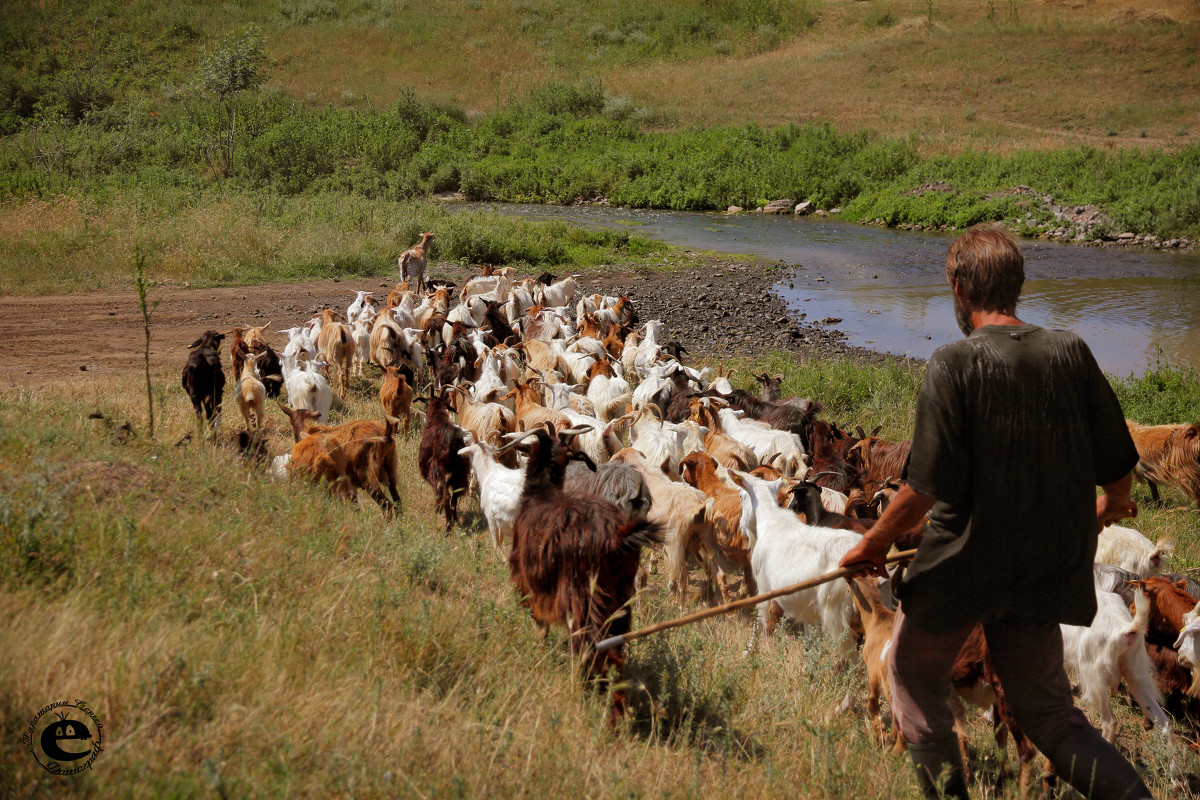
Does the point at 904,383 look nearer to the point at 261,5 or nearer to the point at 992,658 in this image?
the point at 992,658

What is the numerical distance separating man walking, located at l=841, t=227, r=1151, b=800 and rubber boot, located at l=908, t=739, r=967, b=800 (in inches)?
3.6

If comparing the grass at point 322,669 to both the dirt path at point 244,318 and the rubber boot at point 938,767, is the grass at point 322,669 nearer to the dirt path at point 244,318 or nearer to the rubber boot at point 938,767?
the rubber boot at point 938,767

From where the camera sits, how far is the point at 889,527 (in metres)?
2.79

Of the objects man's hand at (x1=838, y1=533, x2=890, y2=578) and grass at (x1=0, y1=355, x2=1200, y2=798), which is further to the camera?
man's hand at (x1=838, y1=533, x2=890, y2=578)

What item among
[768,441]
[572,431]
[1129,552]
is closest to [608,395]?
[768,441]

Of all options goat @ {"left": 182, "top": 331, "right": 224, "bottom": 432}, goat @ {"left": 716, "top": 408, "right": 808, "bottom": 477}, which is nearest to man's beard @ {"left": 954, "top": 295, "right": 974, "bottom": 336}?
goat @ {"left": 716, "top": 408, "right": 808, "bottom": 477}

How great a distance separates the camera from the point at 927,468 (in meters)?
2.63

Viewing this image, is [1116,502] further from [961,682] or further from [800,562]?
[800,562]

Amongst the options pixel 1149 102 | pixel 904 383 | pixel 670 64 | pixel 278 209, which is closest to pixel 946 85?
pixel 1149 102

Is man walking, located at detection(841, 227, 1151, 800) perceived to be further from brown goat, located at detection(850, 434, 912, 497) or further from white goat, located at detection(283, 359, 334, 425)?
white goat, located at detection(283, 359, 334, 425)

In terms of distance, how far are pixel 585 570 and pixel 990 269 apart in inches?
78.1

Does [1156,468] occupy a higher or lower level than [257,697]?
lower

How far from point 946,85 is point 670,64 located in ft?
55.3

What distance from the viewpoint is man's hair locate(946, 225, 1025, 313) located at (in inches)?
104
